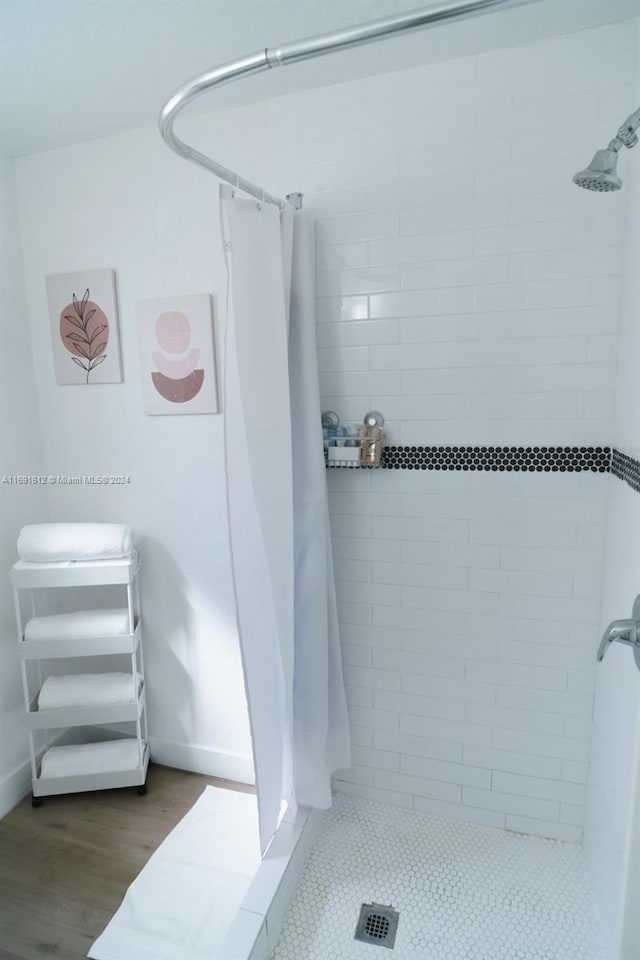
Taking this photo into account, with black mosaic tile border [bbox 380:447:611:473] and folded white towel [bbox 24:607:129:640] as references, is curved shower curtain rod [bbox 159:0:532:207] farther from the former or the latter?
folded white towel [bbox 24:607:129:640]

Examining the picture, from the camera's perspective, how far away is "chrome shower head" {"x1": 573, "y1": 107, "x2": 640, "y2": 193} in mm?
1110

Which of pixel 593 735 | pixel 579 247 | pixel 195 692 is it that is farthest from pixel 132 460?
pixel 593 735

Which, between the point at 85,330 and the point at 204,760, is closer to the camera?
the point at 85,330

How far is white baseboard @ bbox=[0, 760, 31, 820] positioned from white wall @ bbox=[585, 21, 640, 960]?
2.09 meters

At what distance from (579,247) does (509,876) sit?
197 centimetres

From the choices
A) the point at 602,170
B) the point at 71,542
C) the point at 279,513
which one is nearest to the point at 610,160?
the point at 602,170

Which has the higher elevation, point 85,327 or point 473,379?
point 85,327

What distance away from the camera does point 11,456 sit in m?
2.18

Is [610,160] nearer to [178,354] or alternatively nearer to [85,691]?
[178,354]

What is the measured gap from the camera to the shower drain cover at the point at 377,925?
157 centimetres

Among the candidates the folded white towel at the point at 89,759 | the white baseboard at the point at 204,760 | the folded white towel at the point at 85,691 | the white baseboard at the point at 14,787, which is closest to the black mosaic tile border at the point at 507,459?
the folded white towel at the point at 85,691

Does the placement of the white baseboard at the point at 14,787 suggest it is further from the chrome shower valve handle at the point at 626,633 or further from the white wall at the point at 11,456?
the chrome shower valve handle at the point at 626,633

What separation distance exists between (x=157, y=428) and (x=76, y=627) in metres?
0.82

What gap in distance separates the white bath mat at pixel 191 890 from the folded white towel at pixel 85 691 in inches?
20.6
